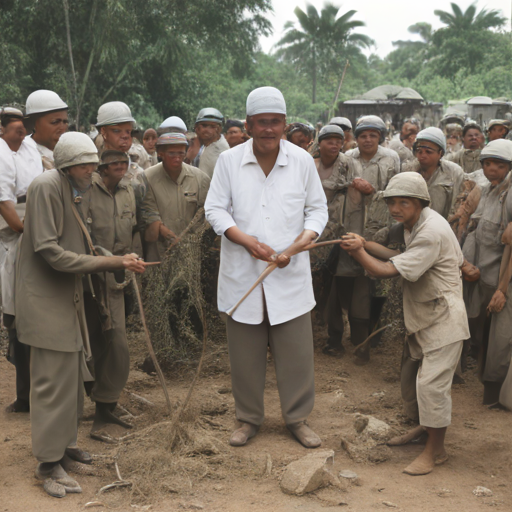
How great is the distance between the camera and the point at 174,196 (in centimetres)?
550

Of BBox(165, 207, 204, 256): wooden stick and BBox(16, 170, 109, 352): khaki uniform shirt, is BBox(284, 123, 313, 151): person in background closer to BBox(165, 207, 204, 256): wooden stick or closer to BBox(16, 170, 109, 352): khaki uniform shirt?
BBox(165, 207, 204, 256): wooden stick

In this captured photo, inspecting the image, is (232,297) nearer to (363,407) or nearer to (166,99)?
(363,407)

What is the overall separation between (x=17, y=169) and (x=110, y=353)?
57.5 inches

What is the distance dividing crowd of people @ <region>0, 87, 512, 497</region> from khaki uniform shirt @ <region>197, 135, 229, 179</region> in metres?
1.27

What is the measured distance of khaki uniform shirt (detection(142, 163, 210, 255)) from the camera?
5434 millimetres

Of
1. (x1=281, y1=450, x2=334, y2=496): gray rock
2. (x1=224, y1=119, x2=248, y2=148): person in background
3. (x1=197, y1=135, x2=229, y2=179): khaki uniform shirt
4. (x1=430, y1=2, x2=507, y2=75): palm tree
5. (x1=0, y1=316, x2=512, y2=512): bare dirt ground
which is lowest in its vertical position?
(x1=0, y1=316, x2=512, y2=512): bare dirt ground

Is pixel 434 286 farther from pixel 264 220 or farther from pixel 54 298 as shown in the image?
pixel 54 298

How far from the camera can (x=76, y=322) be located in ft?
12.1

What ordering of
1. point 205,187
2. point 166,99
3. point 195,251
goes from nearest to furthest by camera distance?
point 195,251 < point 205,187 < point 166,99

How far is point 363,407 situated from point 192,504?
1.89 metres

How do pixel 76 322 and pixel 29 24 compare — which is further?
pixel 29 24

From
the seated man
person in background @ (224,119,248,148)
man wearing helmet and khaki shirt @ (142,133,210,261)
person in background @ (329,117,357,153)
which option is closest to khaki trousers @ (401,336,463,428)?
the seated man

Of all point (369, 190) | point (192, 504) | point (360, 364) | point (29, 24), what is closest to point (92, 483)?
point (192, 504)

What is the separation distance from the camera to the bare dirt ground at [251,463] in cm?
351
